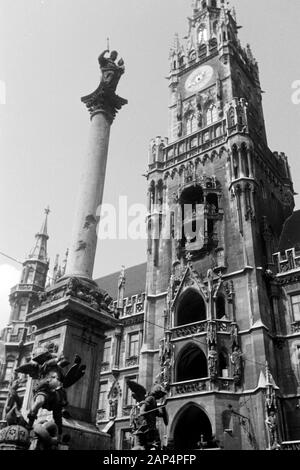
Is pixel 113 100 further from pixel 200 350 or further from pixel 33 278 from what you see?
pixel 33 278

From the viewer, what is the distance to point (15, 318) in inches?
1668

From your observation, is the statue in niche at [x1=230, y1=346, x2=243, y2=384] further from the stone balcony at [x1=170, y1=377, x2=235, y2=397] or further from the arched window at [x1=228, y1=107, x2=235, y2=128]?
the arched window at [x1=228, y1=107, x2=235, y2=128]

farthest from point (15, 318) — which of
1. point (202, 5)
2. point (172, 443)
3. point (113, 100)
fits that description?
point (202, 5)

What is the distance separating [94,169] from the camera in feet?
50.2

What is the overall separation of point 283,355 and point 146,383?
834 cm

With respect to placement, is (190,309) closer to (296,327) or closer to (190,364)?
(190,364)

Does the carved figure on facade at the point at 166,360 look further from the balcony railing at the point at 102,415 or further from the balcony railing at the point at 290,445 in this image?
the balcony railing at the point at 290,445

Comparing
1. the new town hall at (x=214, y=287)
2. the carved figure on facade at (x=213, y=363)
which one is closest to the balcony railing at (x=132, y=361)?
the new town hall at (x=214, y=287)

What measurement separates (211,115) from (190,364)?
67.2 feet

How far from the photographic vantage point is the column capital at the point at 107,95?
16.6 m

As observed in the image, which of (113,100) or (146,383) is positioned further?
(146,383)

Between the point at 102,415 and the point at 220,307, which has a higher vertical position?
the point at 220,307

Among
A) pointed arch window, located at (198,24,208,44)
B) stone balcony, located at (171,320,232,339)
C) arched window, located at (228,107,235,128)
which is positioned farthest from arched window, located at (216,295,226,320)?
pointed arch window, located at (198,24,208,44)

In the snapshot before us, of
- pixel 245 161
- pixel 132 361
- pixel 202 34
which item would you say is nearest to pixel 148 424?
pixel 132 361
